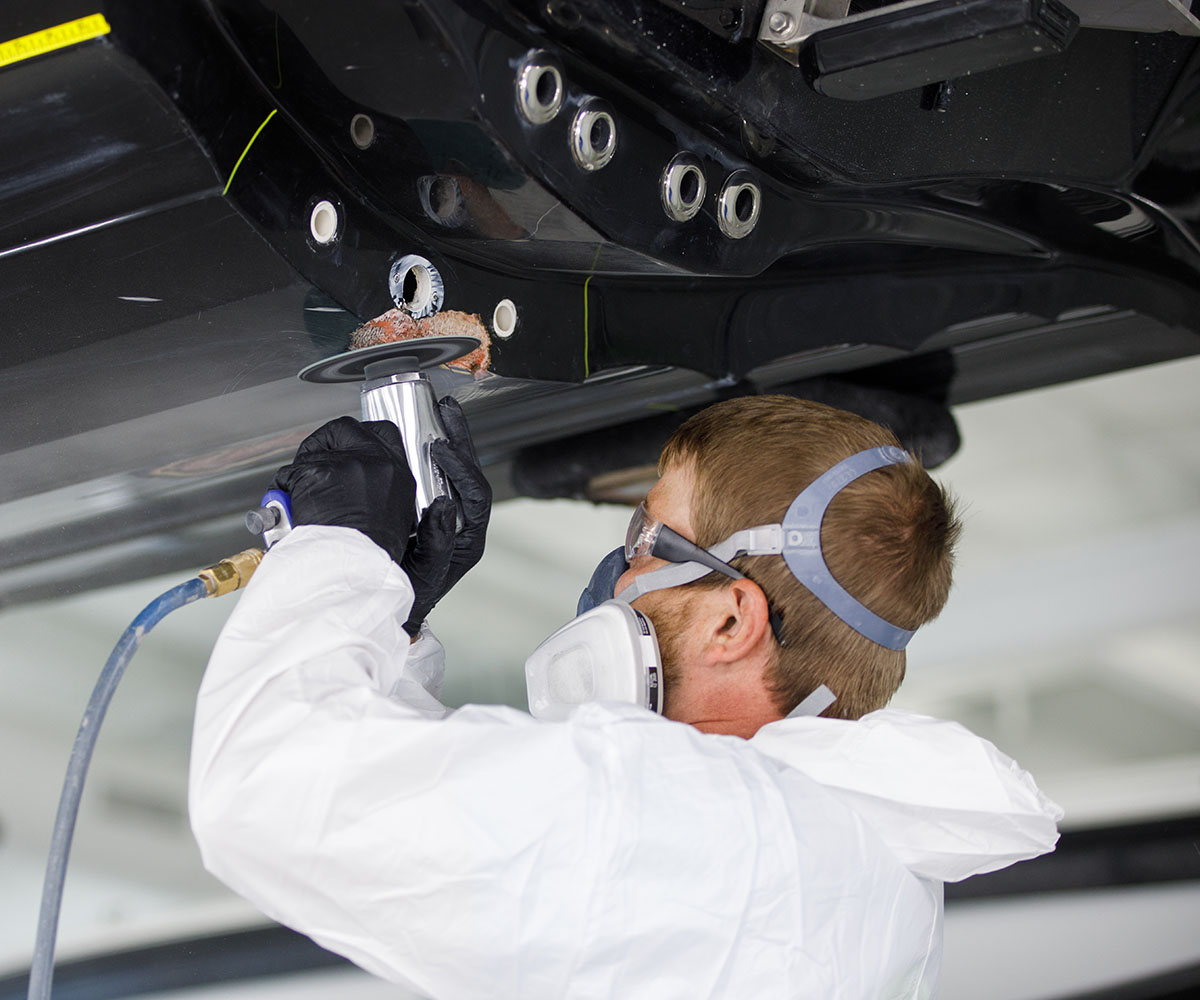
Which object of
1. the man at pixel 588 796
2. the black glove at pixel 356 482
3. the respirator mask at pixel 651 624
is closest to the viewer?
the man at pixel 588 796

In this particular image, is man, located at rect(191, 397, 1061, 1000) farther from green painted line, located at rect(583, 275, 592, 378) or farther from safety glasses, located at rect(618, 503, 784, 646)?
green painted line, located at rect(583, 275, 592, 378)

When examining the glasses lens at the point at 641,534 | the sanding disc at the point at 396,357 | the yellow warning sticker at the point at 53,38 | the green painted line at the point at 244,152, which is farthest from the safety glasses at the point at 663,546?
the yellow warning sticker at the point at 53,38

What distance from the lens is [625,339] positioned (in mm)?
1110

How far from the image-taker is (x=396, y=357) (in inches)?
35.6

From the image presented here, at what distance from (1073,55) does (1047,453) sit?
64 cm

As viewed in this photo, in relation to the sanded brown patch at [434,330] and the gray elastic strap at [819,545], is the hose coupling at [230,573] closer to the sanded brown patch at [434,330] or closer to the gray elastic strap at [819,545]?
the sanded brown patch at [434,330]

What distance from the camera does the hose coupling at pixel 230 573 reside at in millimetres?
827

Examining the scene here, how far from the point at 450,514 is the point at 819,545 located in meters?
0.32

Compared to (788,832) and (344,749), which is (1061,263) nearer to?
(788,832)

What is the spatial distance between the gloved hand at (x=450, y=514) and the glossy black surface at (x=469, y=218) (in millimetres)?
83

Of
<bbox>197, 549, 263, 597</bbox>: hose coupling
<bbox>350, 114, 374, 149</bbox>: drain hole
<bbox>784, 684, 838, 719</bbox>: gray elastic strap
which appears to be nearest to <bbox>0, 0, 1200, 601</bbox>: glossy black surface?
<bbox>350, 114, 374, 149</bbox>: drain hole

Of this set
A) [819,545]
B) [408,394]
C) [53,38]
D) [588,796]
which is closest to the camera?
[53,38]

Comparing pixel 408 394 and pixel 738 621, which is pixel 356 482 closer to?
pixel 408 394

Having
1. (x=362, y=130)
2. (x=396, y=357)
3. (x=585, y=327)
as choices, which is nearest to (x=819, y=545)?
(x=585, y=327)
